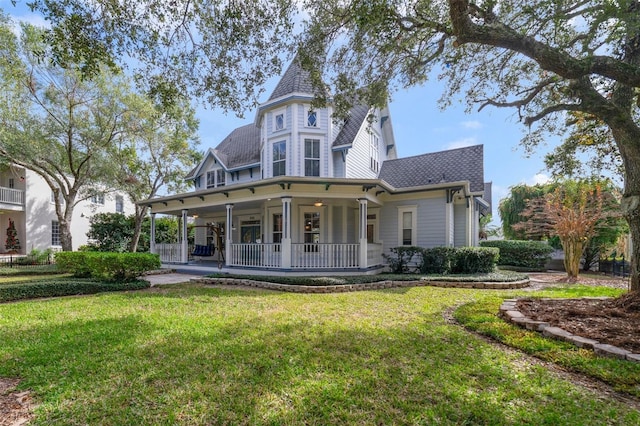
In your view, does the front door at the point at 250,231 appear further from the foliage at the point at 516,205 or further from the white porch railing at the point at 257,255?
the foliage at the point at 516,205

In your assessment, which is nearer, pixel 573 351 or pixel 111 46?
pixel 573 351

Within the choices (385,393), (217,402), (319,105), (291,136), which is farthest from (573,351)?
(291,136)

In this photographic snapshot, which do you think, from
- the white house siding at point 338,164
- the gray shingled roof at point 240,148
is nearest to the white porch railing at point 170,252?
the gray shingled roof at point 240,148

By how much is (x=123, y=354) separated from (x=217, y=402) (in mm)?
2085

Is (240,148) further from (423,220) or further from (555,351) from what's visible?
(555,351)

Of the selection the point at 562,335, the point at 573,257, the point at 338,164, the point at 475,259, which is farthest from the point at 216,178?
the point at 573,257

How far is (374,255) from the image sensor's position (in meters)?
12.5

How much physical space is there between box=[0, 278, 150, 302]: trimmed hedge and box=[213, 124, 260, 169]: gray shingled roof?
28.3 ft

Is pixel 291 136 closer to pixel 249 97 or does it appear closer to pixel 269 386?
pixel 249 97

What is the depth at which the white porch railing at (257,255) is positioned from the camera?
11.6m

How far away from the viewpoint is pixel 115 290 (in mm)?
9453

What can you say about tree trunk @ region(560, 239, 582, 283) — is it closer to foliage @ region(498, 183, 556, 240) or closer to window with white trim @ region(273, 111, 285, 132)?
foliage @ region(498, 183, 556, 240)

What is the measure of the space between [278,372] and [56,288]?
9067 mm

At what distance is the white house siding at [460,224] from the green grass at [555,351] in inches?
279
